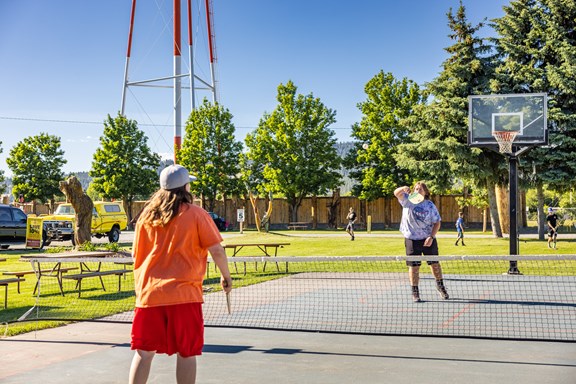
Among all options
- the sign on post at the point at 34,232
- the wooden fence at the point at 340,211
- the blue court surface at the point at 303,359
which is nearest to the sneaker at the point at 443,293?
the blue court surface at the point at 303,359

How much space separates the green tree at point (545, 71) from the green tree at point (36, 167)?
42.2 metres

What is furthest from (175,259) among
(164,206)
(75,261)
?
(75,261)

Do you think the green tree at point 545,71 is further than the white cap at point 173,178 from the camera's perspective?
Yes

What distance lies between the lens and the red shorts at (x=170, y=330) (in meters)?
4.50

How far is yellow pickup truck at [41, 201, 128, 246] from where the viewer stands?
28.0 m

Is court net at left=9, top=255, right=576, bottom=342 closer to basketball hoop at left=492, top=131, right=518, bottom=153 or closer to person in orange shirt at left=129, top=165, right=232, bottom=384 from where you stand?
basketball hoop at left=492, top=131, right=518, bottom=153

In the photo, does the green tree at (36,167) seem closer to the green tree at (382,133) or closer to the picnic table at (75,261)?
the green tree at (382,133)

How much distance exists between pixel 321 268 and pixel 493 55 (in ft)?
66.1

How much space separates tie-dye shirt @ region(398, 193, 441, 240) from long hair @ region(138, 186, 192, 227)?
683cm

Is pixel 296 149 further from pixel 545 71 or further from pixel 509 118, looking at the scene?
pixel 509 118

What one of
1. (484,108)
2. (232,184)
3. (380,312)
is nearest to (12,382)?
(380,312)

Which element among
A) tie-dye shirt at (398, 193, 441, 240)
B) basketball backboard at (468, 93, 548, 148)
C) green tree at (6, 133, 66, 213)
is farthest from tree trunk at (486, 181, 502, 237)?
green tree at (6, 133, 66, 213)

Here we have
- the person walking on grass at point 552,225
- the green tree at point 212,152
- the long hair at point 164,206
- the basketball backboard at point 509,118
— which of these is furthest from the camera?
the green tree at point 212,152

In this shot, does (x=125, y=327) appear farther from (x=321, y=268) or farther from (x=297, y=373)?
(x=321, y=268)
